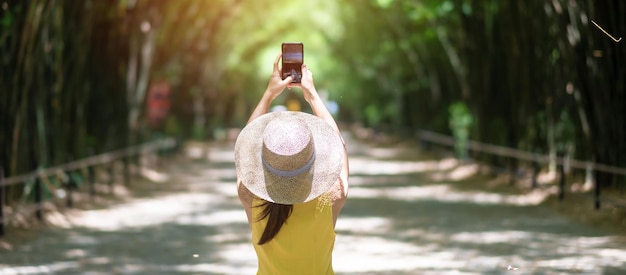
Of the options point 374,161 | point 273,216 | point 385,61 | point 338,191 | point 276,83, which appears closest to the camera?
point 273,216

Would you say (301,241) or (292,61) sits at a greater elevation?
(292,61)

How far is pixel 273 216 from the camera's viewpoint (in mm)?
4504

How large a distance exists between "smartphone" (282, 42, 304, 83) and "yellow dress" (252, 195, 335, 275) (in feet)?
1.80

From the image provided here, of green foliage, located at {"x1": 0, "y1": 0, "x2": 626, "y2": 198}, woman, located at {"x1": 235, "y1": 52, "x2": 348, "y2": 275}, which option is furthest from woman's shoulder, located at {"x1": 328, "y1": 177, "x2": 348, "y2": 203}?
green foliage, located at {"x1": 0, "y1": 0, "x2": 626, "y2": 198}

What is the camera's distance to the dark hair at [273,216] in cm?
450

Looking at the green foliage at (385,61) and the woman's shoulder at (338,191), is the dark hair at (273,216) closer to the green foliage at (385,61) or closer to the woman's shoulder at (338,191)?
the woman's shoulder at (338,191)

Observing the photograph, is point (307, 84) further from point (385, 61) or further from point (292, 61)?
point (385, 61)

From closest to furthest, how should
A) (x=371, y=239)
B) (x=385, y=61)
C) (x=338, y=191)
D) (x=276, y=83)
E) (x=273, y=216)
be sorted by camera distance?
(x=273, y=216) < (x=338, y=191) < (x=276, y=83) < (x=371, y=239) < (x=385, y=61)

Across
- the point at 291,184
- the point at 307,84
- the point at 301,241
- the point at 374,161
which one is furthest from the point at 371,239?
the point at 374,161

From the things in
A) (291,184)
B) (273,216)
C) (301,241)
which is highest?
(291,184)

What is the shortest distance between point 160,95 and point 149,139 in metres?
3.53

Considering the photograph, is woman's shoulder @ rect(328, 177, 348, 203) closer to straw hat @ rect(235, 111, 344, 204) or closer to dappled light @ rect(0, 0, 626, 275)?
straw hat @ rect(235, 111, 344, 204)

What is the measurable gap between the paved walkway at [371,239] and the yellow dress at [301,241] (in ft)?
17.9

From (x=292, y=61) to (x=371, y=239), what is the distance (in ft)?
27.0
